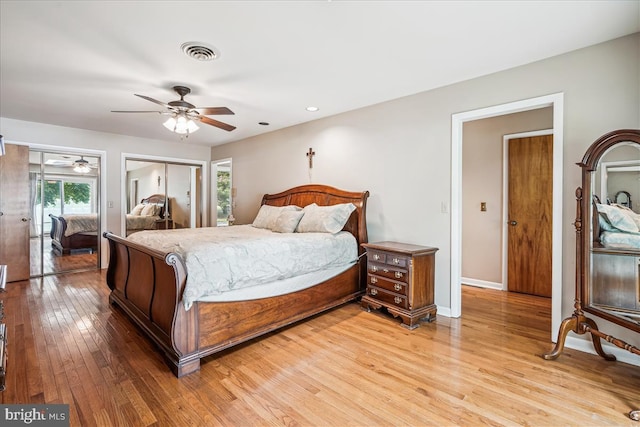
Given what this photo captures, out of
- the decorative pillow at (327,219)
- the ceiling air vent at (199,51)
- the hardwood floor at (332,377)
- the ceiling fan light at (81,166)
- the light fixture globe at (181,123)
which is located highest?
the ceiling air vent at (199,51)

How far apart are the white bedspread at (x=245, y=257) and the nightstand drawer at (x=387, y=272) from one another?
36 cm

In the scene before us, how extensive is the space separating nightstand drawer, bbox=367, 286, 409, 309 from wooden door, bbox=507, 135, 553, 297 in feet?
6.95

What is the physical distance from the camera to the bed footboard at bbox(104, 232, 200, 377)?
2.11m

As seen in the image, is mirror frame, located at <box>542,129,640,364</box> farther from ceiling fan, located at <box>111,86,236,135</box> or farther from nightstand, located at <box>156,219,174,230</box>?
nightstand, located at <box>156,219,174,230</box>

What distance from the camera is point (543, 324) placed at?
3.04 meters

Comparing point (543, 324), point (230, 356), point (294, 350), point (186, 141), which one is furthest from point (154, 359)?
point (186, 141)

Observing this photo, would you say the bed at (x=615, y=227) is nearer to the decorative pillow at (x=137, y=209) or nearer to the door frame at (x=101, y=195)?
the door frame at (x=101, y=195)

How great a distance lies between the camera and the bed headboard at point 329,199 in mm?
3830

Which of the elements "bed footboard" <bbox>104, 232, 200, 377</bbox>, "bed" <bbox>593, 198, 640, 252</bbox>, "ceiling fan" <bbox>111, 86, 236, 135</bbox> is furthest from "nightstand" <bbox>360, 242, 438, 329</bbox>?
"ceiling fan" <bbox>111, 86, 236, 135</bbox>

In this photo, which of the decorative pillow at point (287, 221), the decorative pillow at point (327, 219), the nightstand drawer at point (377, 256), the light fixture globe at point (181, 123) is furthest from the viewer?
the decorative pillow at point (287, 221)

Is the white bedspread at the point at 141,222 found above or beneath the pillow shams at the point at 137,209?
beneath

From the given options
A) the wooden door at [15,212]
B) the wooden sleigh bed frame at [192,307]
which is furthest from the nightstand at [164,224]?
the wooden sleigh bed frame at [192,307]

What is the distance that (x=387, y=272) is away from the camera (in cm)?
325

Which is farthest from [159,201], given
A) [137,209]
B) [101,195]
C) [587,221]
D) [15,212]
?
[587,221]
